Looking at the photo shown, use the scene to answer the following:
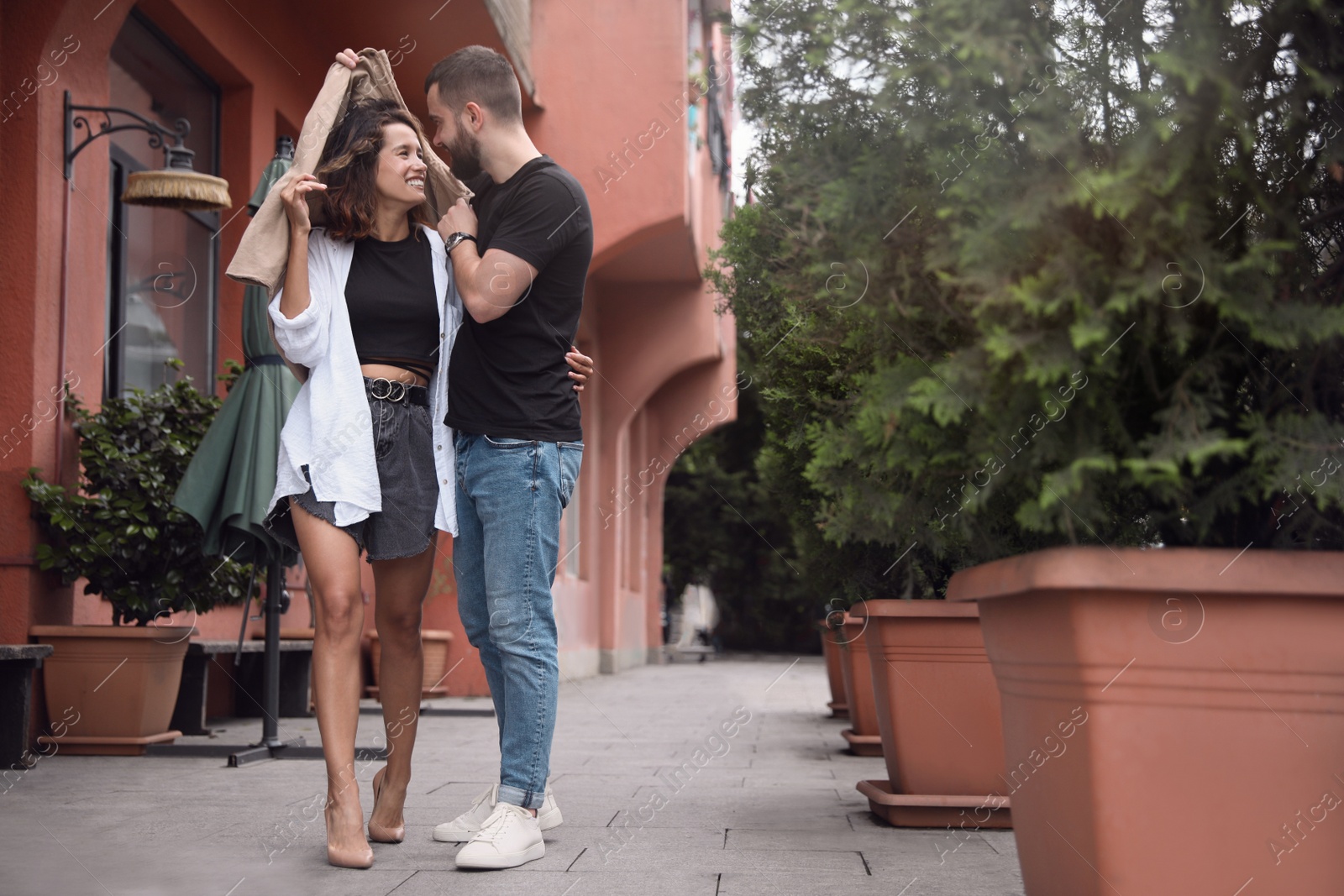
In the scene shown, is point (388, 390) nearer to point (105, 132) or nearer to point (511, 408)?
point (511, 408)

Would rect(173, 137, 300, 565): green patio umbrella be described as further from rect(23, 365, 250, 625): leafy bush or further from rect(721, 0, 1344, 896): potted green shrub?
rect(721, 0, 1344, 896): potted green shrub

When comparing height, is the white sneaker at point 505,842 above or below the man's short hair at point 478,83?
below

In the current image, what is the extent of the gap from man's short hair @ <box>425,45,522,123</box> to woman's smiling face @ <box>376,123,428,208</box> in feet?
0.55

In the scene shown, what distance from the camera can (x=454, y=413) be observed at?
10.8ft

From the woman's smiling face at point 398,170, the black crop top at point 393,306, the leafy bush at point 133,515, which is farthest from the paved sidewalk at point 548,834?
the woman's smiling face at point 398,170

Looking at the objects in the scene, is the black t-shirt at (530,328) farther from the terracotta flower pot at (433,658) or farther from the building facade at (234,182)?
the terracotta flower pot at (433,658)

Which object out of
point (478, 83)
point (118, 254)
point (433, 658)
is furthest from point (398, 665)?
point (433, 658)

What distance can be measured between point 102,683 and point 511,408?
10.8 feet

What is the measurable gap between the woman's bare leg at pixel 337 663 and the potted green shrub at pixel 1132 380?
138cm

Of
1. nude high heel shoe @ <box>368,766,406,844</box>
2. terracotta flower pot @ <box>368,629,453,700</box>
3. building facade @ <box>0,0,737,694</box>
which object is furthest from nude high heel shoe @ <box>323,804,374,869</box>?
terracotta flower pot @ <box>368,629,453,700</box>

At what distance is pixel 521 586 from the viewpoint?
10.5 feet

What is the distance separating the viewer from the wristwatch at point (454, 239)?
3227 millimetres

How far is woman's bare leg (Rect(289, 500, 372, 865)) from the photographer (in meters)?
3.02

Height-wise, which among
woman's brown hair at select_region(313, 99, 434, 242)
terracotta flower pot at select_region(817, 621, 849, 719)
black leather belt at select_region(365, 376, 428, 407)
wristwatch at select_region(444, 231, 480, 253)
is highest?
woman's brown hair at select_region(313, 99, 434, 242)
